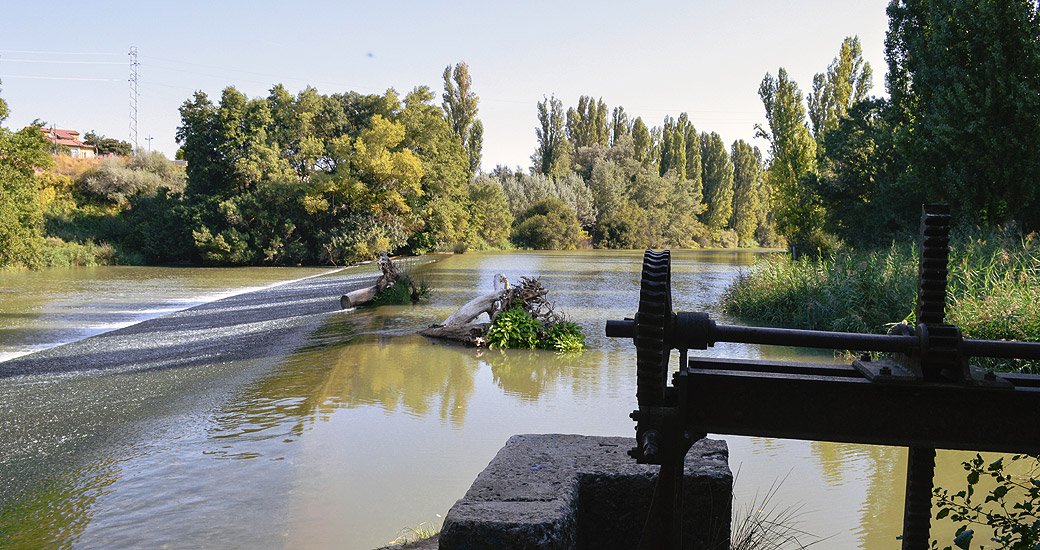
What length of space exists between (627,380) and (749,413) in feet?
20.5

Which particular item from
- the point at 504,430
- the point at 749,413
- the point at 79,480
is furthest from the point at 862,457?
the point at 79,480

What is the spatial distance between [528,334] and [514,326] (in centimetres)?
24

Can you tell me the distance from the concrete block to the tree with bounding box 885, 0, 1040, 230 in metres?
10.3

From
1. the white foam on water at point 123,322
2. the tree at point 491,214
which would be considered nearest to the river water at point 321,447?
the white foam on water at point 123,322

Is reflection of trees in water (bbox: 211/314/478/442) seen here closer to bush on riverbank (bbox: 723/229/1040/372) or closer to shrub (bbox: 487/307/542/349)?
shrub (bbox: 487/307/542/349)

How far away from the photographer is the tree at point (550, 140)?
59.2 m

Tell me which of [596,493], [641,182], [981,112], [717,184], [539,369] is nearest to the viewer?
[596,493]

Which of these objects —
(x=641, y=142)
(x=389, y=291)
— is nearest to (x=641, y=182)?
(x=641, y=142)

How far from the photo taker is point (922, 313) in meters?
1.57

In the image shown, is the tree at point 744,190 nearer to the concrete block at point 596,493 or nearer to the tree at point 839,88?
the tree at point 839,88

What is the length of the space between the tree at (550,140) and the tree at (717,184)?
12279mm

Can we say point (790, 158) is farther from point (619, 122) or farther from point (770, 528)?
point (619, 122)

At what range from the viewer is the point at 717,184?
6041 cm

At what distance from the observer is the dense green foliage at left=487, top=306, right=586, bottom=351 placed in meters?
9.88
